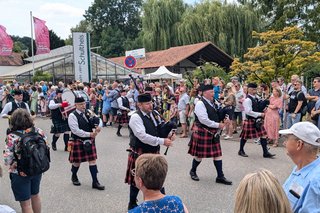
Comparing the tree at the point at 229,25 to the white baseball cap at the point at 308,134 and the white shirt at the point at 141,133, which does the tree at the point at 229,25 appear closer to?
the white shirt at the point at 141,133

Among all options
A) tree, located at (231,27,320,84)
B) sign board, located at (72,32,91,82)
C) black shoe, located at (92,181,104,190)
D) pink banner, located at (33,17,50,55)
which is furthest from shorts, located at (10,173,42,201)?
pink banner, located at (33,17,50,55)

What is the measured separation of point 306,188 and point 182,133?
8.78 meters

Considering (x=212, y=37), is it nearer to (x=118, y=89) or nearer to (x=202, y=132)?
(x=118, y=89)

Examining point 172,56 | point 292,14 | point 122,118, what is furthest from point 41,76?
point 292,14

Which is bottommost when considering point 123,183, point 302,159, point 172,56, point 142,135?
point 123,183

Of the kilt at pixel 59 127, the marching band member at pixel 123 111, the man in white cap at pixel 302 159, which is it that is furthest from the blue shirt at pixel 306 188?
the marching band member at pixel 123 111

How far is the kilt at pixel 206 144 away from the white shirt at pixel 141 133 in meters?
1.52

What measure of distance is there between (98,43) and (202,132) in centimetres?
5206

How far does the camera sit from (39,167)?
3814 mm

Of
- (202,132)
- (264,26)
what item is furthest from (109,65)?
(202,132)

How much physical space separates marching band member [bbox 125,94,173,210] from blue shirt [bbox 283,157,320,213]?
7.60ft

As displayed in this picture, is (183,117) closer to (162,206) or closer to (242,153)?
(242,153)

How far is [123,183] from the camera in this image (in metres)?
6.09

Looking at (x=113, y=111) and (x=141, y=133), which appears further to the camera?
(x=113, y=111)
